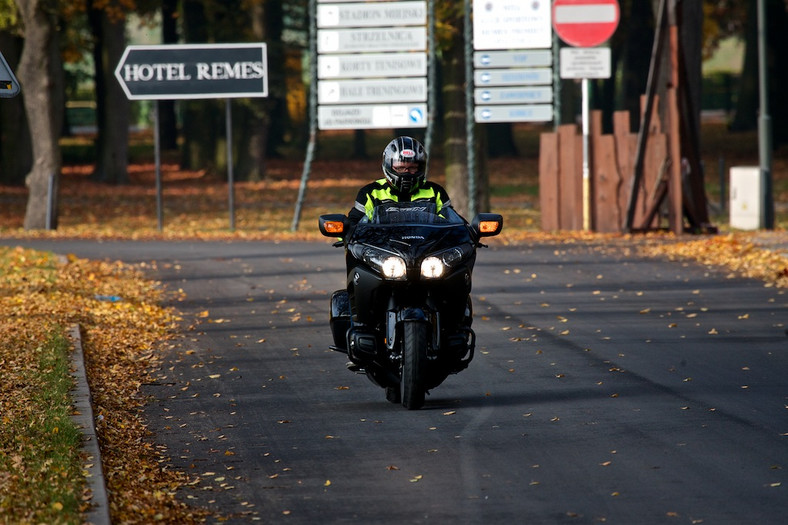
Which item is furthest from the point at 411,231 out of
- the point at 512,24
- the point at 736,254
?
the point at 512,24

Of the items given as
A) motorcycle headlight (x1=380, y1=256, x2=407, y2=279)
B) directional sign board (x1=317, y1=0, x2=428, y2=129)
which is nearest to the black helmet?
motorcycle headlight (x1=380, y1=256, x2=407, y2=279)

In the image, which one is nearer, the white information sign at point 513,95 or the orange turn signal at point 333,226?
the orange turn signal at point 333,226

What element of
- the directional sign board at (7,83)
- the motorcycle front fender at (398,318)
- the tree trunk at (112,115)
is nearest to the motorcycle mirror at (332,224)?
the motorcycle front fender at (398,318)

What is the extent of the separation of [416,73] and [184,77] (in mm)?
3973

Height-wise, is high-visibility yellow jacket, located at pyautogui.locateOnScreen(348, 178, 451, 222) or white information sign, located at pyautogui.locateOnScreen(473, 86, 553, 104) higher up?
white information sign, located at pyautogui.locateOnScreen(473, 86, 553, 104)

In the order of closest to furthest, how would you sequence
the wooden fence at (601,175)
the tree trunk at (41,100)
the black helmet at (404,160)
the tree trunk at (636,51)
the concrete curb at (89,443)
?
the concrete curb at (89,443)
the black helmet at (404,160)
the wooden fence at (601,175)
the tree trunk at (41,100)
the tree trunk at (636,51)

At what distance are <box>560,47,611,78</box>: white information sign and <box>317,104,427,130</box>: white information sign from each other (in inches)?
128

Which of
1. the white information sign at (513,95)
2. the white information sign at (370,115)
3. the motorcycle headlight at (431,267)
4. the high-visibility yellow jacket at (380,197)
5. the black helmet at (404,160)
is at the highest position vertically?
the white information sign at (513,95)

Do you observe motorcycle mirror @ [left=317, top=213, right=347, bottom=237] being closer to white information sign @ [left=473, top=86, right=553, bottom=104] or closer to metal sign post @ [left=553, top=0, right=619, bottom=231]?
metal sign post @ [left=553, top=0, right=619, bottom=231]

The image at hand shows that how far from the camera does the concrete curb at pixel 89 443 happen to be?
6074mm

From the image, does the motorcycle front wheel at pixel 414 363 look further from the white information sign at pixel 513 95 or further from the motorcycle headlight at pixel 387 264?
the white information sign at pixel 513 95

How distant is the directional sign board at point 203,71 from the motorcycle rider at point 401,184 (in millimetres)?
15367

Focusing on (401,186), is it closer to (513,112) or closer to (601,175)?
(601,175)

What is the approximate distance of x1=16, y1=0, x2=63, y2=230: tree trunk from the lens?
24.5 metres
